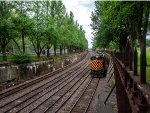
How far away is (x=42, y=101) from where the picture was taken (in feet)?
74.1

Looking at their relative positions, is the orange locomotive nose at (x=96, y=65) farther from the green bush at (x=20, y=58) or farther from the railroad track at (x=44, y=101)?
the railroad track at (x=44, y=101)

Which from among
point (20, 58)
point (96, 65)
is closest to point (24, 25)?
point (20, 58)

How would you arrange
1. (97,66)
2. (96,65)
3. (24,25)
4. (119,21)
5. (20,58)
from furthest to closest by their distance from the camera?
1. (24,25)
2. (96,65)
3. (97,66)
4. (20,58)
5. (119,21)

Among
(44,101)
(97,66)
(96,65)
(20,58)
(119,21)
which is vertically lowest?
(44,101)

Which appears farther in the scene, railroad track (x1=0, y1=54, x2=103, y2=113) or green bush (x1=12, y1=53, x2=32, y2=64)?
green bush (x1=12, y1=53, x2=32, y2=64)

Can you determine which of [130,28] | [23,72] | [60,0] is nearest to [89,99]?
[130,28]

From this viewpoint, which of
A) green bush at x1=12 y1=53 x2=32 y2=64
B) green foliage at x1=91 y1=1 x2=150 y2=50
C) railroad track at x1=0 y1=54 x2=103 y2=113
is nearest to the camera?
railroad track at x1=0 y1=54 x2=103 y2=113

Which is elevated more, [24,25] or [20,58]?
[24,25]

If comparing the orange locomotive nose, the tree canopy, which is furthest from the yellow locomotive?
the tree canopy

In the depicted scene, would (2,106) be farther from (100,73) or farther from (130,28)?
(100,73)

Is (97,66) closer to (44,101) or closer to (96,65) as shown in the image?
(96,65)

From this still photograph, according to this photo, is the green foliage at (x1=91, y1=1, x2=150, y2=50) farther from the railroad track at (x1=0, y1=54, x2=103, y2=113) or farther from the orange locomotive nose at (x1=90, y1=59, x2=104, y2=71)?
the railroad track at (x1=0, y1=54, x2=103, y2=113)

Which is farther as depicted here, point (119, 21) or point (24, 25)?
point (24, 25)

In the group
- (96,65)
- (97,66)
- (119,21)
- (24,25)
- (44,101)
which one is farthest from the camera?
(24,25)
